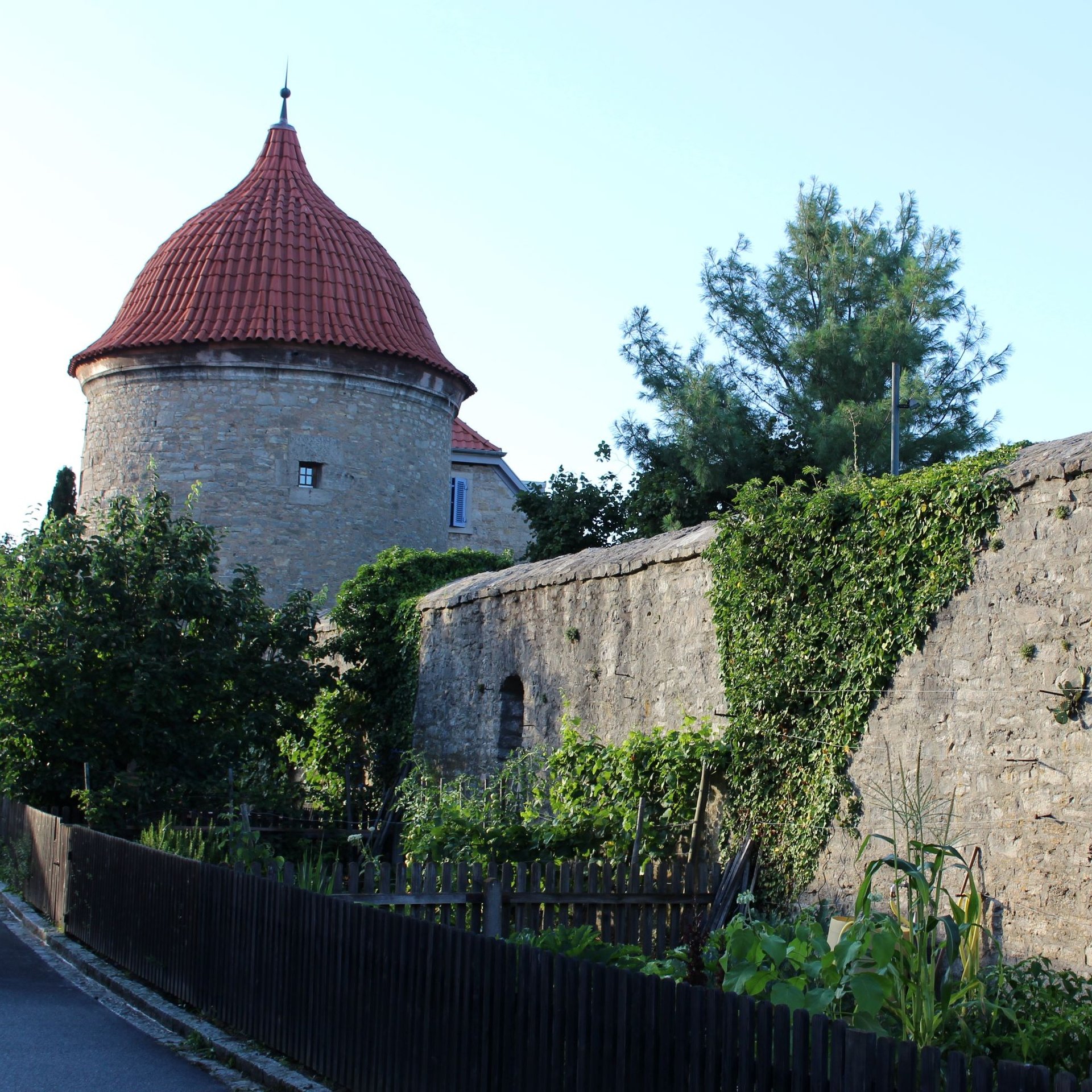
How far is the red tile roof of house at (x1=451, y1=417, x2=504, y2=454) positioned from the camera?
30.4m

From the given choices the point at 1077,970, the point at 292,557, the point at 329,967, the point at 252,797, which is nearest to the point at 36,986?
the point at 329,967

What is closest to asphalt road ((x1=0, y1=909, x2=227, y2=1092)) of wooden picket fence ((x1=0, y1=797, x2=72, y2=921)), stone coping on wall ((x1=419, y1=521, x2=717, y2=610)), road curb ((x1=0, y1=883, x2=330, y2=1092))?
road curb ((x1=0, y1=883, x2=330, y2=1092))

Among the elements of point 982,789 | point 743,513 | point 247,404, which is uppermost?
point 247,404

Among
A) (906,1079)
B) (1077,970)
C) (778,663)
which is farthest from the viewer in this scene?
(778,663)

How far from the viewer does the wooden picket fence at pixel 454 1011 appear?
154 inches

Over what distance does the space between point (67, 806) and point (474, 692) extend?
4.93 m

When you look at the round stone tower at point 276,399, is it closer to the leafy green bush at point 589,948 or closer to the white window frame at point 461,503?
the white window frame at point 461,503

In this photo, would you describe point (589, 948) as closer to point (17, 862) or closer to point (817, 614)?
point (817, 614)

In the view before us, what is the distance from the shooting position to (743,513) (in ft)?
30.1

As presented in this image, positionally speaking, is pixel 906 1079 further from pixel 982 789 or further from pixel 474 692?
pixel 474 692

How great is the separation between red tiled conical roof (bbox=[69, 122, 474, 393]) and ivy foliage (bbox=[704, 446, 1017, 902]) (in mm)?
13577

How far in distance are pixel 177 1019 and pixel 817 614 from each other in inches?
182

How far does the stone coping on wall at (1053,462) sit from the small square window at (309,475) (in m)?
15.3

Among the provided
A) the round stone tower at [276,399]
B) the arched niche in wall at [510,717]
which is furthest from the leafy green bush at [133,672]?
the round stone tower at [276,399]
